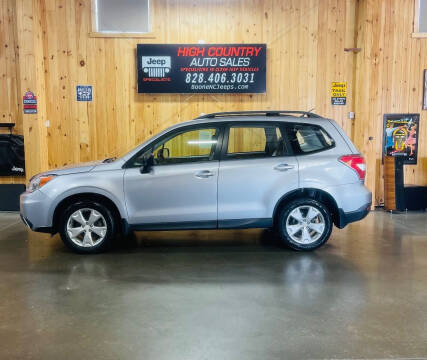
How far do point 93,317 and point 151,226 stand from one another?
173cm

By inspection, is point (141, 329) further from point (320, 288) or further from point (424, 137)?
point (424, 137)

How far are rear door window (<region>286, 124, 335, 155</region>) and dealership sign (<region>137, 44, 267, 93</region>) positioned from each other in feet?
8.96

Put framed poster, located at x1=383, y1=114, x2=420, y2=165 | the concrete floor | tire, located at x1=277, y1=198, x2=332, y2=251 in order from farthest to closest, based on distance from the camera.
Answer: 1. framed poster, located at x1=383, y1=114, x2=420, y2=165
2. tire, located at x1=277, y1=198, x2=332, y2=251
3. the concrete floor

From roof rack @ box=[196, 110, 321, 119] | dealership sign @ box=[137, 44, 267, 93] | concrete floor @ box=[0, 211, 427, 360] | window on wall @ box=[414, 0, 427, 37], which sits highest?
window on wall @ box=[414, 0, 427, 37]

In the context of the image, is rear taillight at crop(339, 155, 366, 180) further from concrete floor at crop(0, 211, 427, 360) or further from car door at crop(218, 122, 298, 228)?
concrete floor at crop(0, 211, 427, 360)

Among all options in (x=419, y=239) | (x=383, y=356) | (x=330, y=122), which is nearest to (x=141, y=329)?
(x=383, y=356)

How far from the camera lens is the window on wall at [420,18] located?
24.7 ft

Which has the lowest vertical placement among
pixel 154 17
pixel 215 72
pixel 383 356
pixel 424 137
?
pixel 383 356

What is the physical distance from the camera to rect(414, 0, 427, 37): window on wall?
753 cm

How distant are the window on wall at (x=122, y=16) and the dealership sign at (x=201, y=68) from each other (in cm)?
44

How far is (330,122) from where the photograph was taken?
5.02m

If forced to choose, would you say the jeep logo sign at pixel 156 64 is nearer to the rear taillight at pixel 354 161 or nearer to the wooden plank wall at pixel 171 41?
the wooden plank wall at pixel 171 41

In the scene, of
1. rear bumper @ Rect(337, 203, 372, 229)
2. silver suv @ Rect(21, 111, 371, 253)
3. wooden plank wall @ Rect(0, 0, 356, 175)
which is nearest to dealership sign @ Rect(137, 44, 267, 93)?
wooden plank wall @ Rect(0, 0, 356, 175)

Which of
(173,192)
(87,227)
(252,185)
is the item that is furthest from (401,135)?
(87,227)
